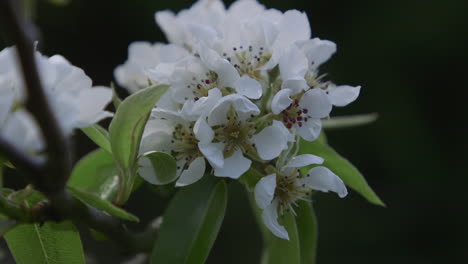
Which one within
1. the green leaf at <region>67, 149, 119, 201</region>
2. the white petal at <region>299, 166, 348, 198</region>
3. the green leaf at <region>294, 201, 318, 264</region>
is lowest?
the green leaf at <region>294, 201, 318, 264</region>

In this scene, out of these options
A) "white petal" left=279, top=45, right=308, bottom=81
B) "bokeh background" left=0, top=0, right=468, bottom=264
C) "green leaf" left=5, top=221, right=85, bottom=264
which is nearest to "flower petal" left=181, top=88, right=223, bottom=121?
"white petal" left=279, top=45, right=308, bottom=81

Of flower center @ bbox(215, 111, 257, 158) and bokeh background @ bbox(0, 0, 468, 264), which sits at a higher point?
flower center @ bbox(215, 111, 257, 158)

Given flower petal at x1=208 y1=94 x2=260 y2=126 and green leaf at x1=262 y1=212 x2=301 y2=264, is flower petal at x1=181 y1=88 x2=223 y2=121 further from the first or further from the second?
green leaf at x1=262 y1=212 x2=301 y2=264

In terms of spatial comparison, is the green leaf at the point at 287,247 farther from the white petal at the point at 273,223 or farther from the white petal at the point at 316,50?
the white petal at the point at 316,50

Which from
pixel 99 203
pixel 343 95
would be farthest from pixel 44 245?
pixel 343 95

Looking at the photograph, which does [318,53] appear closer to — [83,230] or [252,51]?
[252,51]

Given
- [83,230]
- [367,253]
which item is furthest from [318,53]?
[367,253]

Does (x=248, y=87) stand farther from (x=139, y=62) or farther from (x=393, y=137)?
(x=393, y=137)
